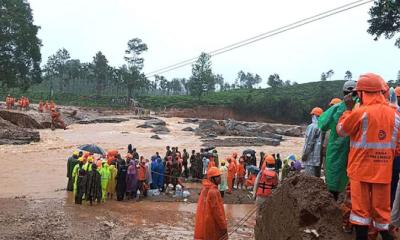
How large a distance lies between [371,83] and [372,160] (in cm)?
68

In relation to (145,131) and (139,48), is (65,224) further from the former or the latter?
(139,48)

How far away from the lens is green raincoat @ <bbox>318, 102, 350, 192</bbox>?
4590 millimetres

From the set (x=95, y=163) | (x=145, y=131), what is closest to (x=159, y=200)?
(x=95, y=163)

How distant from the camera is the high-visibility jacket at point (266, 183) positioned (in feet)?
27.0

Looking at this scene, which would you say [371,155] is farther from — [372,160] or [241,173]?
[241,173]

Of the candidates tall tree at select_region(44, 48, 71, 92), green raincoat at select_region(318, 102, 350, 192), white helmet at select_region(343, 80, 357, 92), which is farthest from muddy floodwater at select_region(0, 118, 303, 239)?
tall tree at select_region(44, 48, 71, 92)

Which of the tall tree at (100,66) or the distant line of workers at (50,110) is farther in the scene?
the tall tree at (100,66)

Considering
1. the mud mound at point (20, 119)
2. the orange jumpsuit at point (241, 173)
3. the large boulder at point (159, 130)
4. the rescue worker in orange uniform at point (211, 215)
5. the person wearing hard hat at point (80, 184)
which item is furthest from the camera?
the large boulder at point (159, 130)

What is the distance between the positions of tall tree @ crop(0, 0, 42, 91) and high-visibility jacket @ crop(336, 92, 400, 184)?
46124 mm

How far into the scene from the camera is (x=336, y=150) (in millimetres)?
4609

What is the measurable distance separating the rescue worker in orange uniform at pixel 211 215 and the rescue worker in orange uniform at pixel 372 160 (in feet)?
8.73

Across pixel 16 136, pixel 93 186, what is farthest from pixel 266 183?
pixel 16 136

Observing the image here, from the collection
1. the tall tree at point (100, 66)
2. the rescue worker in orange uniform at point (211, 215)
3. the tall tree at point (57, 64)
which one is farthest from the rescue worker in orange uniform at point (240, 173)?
the tall tree at point (57, 64)

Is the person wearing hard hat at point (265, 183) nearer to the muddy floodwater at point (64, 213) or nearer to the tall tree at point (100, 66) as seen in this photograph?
the muddy floodwater at point (64, 213)
